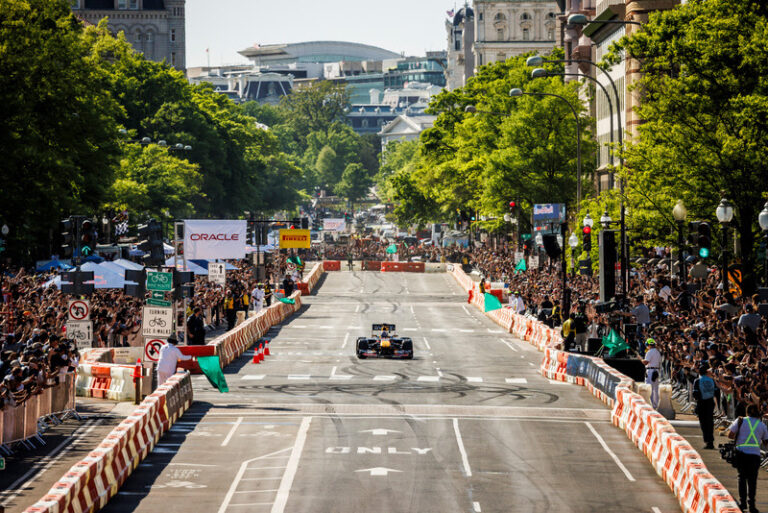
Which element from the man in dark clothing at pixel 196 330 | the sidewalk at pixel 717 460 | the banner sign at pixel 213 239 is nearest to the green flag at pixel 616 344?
the sidewalk at pixel 717 460

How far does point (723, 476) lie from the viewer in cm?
2267

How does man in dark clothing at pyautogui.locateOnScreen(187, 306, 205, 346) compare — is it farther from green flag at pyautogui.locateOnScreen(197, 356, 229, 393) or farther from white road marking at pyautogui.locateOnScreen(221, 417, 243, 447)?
white road marking at pyautogui.locateOnScreen(221, 417, 243, 447)

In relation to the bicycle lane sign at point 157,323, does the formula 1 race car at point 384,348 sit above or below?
below

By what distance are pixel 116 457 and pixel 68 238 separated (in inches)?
522

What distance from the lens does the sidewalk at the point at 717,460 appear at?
21.1 m

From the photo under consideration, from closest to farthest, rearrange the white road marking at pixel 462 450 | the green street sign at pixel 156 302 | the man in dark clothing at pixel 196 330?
1. the white road marking at pixel 462 450
2. the green street sign at pixel 156 302
3. the man in dark clothing at pixel 196 330

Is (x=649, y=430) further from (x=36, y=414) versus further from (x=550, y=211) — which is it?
(x=550, y=211)

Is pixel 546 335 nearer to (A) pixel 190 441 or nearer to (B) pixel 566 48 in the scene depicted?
(A) pixel 190 441

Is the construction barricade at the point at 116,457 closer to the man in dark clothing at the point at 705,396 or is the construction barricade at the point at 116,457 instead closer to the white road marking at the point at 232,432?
the white road marking at the point at 232,432

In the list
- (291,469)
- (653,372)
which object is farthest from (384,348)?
(291,469)

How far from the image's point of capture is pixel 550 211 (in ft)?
219

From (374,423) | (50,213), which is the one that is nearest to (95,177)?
(50,213)

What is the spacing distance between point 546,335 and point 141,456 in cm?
2538

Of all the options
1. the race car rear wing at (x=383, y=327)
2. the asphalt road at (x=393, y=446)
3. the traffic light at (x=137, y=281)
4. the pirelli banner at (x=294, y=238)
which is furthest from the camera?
the pirelli banner at (x=294, y=238)
